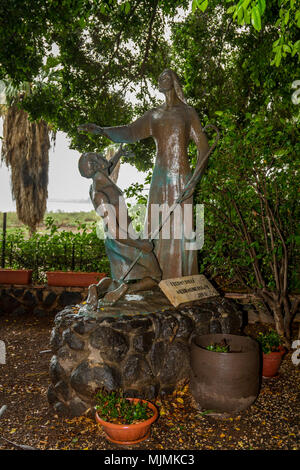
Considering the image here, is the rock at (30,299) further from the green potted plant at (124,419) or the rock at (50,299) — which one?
the green potted plant at (124,419)

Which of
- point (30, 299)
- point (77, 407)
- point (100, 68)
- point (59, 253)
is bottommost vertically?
point (77, 407)

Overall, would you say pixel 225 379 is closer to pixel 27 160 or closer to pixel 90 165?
pixel 90 165

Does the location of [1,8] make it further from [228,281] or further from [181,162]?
[228,281]

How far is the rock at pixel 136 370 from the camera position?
345cm

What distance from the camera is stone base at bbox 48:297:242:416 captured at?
3350 mm

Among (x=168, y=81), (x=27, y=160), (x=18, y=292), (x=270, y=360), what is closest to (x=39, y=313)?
(x=18, y=292)

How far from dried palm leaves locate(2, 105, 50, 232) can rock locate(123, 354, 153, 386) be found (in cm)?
1064

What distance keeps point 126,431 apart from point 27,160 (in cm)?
1168

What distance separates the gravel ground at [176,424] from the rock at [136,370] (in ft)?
1.03

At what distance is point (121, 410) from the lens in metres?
2.97

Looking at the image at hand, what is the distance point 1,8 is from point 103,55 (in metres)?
2.83

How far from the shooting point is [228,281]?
7.31 m

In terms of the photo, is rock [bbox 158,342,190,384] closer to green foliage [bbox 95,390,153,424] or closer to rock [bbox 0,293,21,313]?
green foliage [bbox 95,390,153,424]
